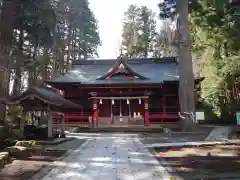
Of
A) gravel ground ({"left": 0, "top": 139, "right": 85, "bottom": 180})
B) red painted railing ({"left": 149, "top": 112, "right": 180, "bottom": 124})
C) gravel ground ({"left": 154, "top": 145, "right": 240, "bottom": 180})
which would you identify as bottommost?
gravel ground ({"left": 154, "top": 145, "right": 240, "bottom": 180})

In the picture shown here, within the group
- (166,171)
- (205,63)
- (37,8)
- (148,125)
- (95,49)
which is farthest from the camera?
(95,49)

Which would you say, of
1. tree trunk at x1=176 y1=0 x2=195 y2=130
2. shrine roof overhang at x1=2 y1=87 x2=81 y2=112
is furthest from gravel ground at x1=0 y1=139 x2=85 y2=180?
tree trunk at x1=176 y1=0 x2=195 y2=130

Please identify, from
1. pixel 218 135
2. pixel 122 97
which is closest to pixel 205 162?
pixel 218 135

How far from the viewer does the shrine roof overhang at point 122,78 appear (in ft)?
78.6

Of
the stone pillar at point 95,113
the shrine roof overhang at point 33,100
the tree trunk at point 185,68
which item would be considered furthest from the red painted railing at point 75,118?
the shrine roof overhang at point 33,100

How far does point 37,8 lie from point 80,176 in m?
13.2

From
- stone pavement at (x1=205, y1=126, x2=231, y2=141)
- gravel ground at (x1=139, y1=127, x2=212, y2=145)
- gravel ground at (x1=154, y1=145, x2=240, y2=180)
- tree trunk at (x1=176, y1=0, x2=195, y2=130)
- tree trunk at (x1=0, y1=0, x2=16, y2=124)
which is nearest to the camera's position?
gravel ground at (x1=154, y1=145, x2=240, y2=180)

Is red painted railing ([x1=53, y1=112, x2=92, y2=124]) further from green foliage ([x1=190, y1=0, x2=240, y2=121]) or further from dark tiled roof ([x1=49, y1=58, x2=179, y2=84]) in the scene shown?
green foliage ([x1=190, y1=0, x2=240, y2=121])

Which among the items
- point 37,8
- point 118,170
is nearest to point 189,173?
point 118,170

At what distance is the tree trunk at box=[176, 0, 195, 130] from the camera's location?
61.5 feet

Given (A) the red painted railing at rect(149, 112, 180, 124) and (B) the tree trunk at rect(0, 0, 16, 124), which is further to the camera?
(A) the red painted railing at rect(149, 112, 180, 124)

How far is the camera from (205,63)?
23.8m

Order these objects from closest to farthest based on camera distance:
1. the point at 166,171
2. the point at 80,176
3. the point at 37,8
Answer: the point at 80,176, the point at 166,171, the point at 37,8

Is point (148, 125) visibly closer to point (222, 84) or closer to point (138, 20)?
point (222, 84)
